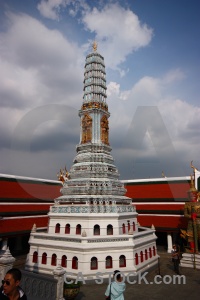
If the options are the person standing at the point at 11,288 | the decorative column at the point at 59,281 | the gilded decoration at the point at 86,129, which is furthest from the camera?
the gilded decoration at the point at 86,129

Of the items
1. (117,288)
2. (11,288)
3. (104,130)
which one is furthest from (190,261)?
(11,288)

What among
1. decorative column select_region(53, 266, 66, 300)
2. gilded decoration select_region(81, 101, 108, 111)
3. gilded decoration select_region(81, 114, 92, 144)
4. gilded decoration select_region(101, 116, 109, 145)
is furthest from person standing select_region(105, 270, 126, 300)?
gilded decoration select_region(81, 101, 108, 111)

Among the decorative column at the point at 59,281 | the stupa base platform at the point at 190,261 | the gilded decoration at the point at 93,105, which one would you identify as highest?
the gilded decoration at the point at 93,105

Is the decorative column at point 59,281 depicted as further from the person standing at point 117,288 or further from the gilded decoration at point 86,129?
the gilded decoration at point 86,129

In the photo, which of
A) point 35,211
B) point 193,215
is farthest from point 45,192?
point 193,215

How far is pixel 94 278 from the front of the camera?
17672 mm

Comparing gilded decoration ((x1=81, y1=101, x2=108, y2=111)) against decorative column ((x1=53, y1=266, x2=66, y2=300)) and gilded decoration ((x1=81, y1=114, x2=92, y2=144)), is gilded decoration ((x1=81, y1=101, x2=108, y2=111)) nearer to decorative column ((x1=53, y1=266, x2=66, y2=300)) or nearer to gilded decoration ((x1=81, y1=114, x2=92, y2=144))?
gilded decoration ((x1=81, y1=114, x2=92, y2=144))

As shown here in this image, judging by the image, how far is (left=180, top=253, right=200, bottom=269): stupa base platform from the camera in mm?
21922

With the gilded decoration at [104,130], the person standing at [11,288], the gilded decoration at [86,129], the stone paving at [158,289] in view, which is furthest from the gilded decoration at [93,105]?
the person standing at [11,288]

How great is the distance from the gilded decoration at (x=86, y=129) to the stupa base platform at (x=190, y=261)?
1580 centimetres

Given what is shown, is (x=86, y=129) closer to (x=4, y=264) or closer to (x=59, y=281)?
(x=4, y=264)

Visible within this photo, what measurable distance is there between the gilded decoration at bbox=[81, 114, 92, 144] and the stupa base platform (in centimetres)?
1580

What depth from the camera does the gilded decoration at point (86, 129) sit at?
86.9 ft

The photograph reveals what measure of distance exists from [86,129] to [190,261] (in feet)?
57.6
